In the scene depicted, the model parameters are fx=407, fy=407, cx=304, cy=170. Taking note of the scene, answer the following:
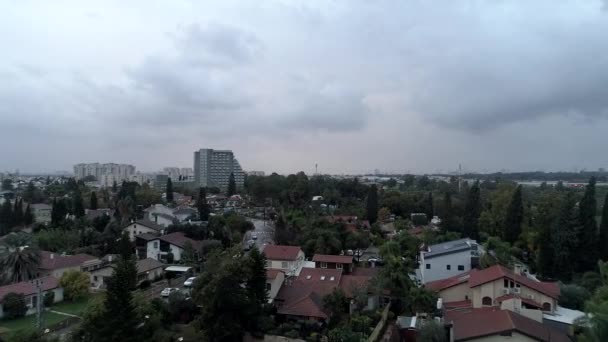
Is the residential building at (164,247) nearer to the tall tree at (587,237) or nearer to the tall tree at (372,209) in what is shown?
the tall tree at (372,209)

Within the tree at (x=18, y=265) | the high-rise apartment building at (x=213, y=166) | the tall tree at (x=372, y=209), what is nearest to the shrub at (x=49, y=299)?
the tree at (x=18, y=265)

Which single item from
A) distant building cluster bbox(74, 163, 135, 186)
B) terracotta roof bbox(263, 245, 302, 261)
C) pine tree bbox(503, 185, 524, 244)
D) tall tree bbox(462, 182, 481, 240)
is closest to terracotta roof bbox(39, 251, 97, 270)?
terracotta roof bbox(263, 245, 302, 261)


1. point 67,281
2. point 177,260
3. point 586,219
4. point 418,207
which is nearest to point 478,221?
point 586,219

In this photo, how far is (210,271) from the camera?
16.1 metres

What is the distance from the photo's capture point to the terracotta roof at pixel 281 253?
81.3 feet

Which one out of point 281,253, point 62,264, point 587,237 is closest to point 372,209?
point 281,253

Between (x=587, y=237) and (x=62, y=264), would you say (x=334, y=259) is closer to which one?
(x=587, y=237)

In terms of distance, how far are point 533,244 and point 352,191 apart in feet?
104

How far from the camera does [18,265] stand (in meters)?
22.5

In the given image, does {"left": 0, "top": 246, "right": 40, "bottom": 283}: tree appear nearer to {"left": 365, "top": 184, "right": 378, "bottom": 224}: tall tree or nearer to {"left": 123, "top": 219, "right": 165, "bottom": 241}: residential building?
{"left": 123, "top": 219, "right": 165, "bottom": 241}: residential building

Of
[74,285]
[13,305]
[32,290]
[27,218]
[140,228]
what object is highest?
[27,218]

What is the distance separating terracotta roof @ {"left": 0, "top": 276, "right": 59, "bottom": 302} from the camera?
63.8 ft

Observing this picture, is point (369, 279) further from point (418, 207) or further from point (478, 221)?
point (418, 207)

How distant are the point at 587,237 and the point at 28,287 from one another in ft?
99.9
